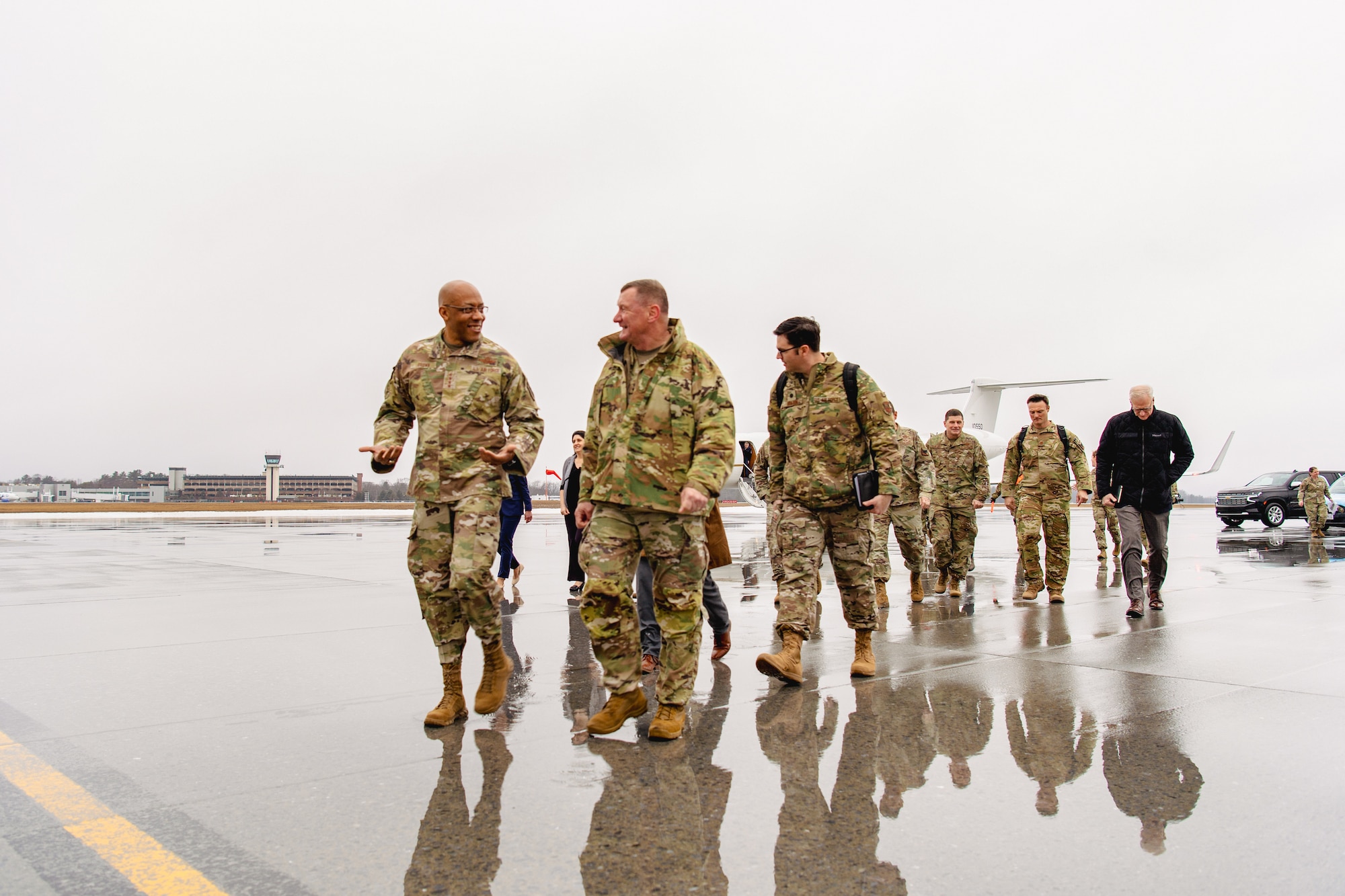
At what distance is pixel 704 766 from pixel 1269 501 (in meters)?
28.6

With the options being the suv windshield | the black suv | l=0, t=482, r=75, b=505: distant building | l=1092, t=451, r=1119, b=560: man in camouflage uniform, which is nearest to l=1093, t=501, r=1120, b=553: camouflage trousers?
l=1092, t=451, r=1119, b=560: man in camouflage uniform

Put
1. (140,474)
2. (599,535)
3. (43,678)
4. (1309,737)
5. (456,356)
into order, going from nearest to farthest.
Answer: (1309,737), (599,535), (456,356), (43,678), (140,474)

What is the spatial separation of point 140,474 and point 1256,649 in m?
147

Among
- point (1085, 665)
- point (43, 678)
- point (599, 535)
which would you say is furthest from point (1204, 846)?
point (43, 678)

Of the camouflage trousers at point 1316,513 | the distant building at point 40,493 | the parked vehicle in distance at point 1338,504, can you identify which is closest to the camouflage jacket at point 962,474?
the camouflage trousers at point 1316,513

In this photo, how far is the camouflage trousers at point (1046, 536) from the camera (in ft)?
27.6

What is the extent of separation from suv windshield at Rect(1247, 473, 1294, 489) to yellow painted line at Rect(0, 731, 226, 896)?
101 feet

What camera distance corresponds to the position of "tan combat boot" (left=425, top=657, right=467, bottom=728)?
12.7ft

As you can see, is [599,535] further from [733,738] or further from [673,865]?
[673,865]

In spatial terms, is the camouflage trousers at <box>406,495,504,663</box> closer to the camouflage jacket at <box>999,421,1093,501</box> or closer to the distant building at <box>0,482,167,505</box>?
the camouflage jacket at <box>999,421,1093,501</box>

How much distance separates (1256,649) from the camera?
5.52 meters

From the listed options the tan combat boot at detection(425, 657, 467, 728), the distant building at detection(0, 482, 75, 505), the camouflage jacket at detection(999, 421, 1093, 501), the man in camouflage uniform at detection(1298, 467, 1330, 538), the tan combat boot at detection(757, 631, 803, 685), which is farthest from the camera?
the distant building at detection(0, 482, 75, 505)

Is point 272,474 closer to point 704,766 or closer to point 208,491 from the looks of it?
point 208,491

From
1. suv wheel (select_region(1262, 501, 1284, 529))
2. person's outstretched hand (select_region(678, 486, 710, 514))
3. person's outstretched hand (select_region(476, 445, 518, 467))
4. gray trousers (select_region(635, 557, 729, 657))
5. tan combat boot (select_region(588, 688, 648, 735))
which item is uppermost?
person's outstretched hand (select_region(476, 445, 518, 467))
